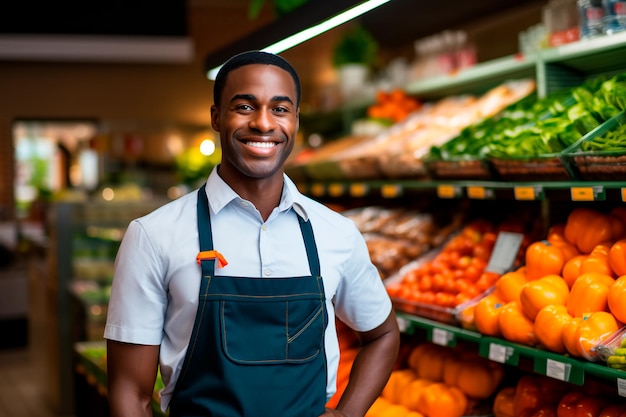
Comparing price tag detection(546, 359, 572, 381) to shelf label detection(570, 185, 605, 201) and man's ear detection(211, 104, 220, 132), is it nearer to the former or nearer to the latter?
shelf label detection(570, 185, 605, 201)

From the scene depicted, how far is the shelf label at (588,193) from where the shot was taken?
2.66 m

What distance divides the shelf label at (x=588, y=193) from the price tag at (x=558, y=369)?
22.9 inches

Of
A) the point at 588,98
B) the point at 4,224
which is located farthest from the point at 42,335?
the point at 588,98

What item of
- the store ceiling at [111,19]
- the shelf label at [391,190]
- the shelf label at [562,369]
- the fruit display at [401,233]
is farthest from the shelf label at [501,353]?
the store ceiling at [111,19]

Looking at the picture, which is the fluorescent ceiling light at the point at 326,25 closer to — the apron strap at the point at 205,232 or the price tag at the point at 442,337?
the apron strap at the point at 205,232

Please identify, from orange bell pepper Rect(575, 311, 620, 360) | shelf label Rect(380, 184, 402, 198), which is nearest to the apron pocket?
orange bell pepper Rect(575, 311, 620, 360)

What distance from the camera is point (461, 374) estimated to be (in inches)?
129

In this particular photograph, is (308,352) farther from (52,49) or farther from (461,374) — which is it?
(52,49)

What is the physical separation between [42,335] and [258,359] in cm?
541

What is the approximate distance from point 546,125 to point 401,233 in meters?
1.19

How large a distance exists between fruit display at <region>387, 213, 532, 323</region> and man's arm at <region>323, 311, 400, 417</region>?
0.93 meters

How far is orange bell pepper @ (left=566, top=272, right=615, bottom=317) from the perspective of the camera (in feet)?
8.41

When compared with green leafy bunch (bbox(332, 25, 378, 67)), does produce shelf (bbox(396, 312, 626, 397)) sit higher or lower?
lower

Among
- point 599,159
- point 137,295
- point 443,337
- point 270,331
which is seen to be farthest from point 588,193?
point 137,295
